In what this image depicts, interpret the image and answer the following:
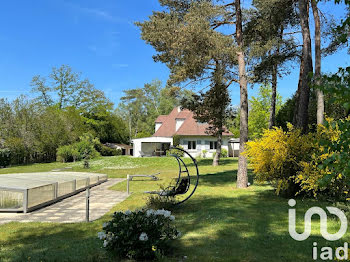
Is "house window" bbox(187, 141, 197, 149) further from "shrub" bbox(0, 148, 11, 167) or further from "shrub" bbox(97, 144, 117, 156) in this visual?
"shrub" bbox(0, 148, 11, 167)

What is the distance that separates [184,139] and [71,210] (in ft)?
104

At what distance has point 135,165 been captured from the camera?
3148cm

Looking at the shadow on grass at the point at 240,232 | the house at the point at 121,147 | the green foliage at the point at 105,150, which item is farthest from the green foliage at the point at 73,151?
the shadow on grass at the point at 240,232

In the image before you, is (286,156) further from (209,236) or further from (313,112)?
(313,112)

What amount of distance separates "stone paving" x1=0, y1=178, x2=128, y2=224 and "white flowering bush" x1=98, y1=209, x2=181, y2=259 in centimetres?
379

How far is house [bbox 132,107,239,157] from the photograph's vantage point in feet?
134

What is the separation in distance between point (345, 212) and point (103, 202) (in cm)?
796

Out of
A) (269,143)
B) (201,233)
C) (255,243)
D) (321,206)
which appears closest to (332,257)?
(255,243)

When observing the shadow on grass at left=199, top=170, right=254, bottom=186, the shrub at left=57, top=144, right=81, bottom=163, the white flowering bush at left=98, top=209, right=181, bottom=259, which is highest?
the shrub at left=57, top=144, right=81, bottom=163

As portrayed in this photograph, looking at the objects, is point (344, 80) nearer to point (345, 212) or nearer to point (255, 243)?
point (255, 243)

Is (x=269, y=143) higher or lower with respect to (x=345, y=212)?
higher

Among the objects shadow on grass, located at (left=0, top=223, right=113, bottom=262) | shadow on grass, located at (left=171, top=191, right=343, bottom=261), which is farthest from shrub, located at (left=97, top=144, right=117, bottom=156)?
shadow on grass, located at (left=0, top=223, right=113, bottom=262)

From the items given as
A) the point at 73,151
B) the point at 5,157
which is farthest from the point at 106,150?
the point at 5,157

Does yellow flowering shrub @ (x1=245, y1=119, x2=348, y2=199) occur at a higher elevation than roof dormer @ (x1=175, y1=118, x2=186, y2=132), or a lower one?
lower
